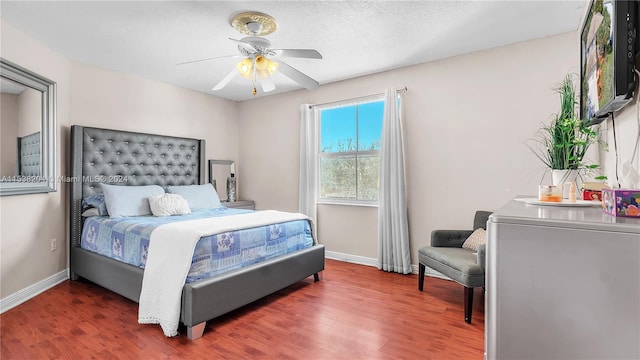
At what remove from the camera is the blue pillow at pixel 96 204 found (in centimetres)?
315

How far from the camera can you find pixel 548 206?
1.24 m

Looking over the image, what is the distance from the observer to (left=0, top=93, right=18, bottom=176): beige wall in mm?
2562

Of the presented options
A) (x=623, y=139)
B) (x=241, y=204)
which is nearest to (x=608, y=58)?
(x=623, y=139)

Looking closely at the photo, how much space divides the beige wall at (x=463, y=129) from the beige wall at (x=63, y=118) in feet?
6.46

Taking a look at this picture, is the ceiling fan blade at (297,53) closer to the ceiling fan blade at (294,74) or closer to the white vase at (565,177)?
the ceiling fan blade at (294,74)

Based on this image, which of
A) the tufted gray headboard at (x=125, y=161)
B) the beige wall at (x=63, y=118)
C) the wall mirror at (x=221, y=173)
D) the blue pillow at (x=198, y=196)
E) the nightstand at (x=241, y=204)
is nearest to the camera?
the beige wall at (x=63, y=118)

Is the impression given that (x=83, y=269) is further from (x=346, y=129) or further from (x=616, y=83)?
(x=616, y=83)

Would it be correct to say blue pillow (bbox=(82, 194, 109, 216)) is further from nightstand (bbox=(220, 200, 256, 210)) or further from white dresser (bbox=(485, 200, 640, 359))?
white dresser (bbox=(485, 200, 640, 359))

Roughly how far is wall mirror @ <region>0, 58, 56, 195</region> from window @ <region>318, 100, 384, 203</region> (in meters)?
3.01

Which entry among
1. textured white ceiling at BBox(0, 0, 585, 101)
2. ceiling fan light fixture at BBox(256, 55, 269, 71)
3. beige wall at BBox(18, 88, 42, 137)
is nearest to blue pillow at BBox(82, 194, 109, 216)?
beige wall at BBox(18, 88, 42, 137)

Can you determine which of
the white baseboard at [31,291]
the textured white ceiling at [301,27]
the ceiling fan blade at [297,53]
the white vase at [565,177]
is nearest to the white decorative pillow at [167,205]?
the white baseboard at [31,291]

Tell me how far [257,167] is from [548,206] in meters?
4.21

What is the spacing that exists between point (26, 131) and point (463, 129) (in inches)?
167

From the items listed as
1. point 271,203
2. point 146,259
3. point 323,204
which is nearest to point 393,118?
point 323,204
